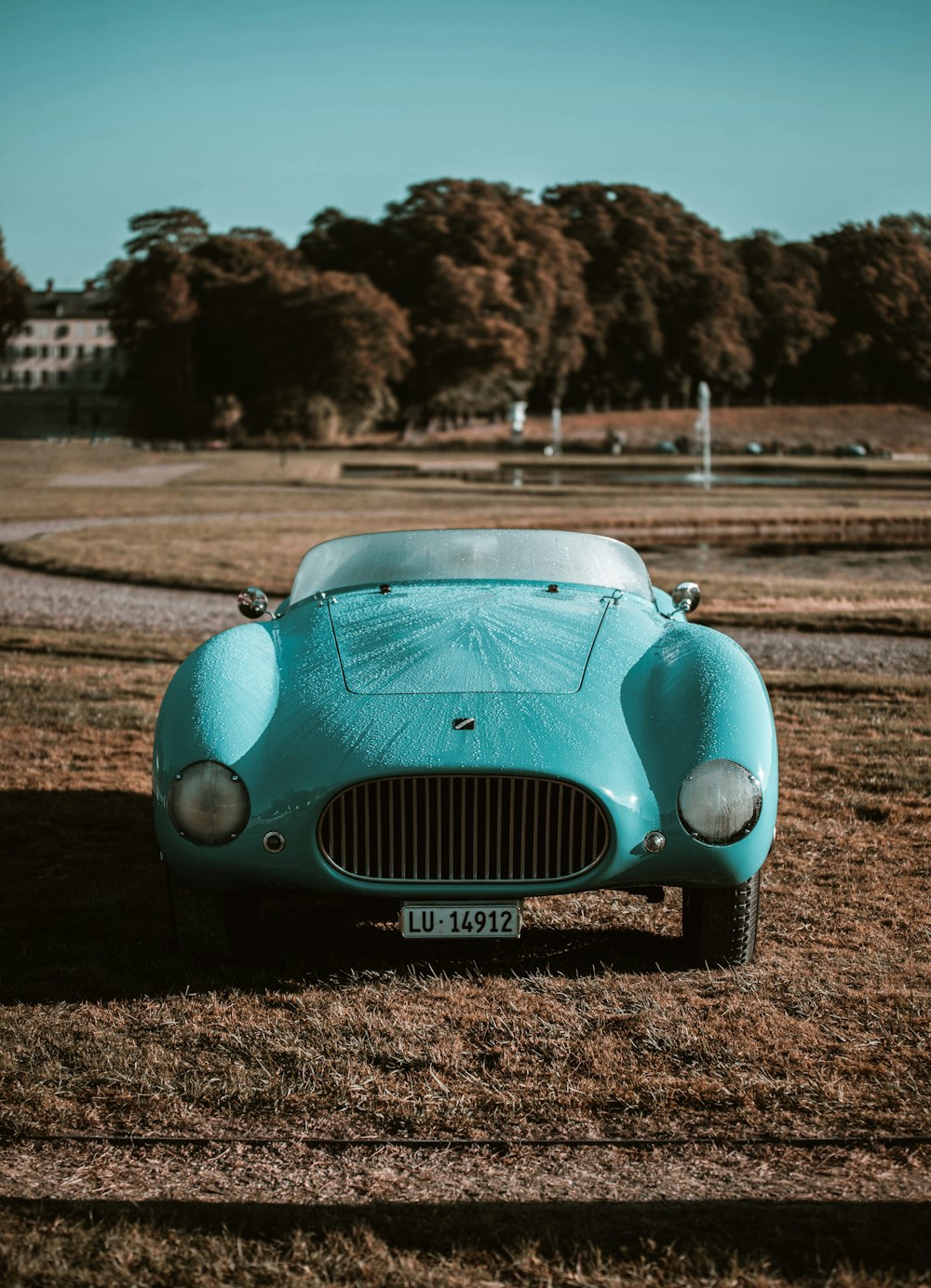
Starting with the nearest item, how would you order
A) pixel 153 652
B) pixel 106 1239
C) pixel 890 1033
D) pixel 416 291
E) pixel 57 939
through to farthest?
pixel 106 1239, pixel 890 1033, pixel 57 939, pixel 153 652, pixel 416 291

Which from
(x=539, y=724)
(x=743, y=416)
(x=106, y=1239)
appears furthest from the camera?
(x=743, y=416)

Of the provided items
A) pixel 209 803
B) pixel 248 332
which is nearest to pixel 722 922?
pixel 209 803

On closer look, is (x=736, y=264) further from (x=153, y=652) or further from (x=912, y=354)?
(x=153, y=652)

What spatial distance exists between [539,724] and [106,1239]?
2041 millimetres

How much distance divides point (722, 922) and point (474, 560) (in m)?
2.07

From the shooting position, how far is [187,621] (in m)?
13.6

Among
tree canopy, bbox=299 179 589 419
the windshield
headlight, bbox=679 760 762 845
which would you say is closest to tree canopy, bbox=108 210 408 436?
tree canopy, bbox=299 179 589 419

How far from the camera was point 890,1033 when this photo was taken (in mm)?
4008

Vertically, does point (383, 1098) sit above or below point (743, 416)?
below

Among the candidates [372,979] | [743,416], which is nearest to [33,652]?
[372,979]

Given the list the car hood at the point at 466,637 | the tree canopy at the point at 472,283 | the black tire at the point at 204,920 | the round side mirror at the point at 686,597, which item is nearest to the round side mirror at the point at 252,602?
the car hood at the point at 466,637

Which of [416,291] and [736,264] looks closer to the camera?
[416,291]

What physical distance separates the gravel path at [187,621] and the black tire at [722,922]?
21.0ft

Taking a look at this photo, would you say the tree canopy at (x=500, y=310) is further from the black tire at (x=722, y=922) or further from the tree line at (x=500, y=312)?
the black tire at (x=722, y=922)
